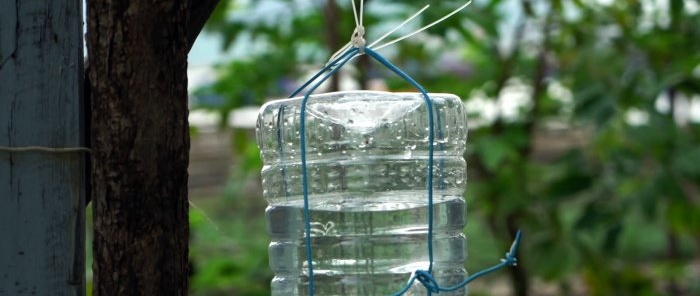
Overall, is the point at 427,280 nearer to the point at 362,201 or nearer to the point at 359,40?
the point at 362,201

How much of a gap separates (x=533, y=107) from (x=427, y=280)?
12.7 ft

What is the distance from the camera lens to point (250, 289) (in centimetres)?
504

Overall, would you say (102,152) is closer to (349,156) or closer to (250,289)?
(349,156)

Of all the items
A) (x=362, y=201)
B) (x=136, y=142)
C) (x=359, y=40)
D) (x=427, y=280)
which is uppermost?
(x=359, y=40)

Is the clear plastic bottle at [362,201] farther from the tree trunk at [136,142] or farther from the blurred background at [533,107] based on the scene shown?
the blurred background at [533,107]

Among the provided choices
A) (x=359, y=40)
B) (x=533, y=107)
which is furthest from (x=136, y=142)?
(x=533, y=107)

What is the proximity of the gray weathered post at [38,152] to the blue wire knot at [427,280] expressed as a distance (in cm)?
56

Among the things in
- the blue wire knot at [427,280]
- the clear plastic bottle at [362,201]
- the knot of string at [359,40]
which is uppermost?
→ the knot of string at [359,40]

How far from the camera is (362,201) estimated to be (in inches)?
81.0

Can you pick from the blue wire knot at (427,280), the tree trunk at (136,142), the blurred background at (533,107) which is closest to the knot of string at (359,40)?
the tree trunk at (136,142)

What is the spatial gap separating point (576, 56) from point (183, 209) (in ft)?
13.0

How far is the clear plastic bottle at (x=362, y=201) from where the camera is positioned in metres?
2.04

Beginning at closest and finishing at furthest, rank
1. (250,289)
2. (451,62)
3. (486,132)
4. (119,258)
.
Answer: (119,258)
(250,289)
(486,132)
(451,62)

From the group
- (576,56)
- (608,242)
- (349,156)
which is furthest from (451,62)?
(349,156)
